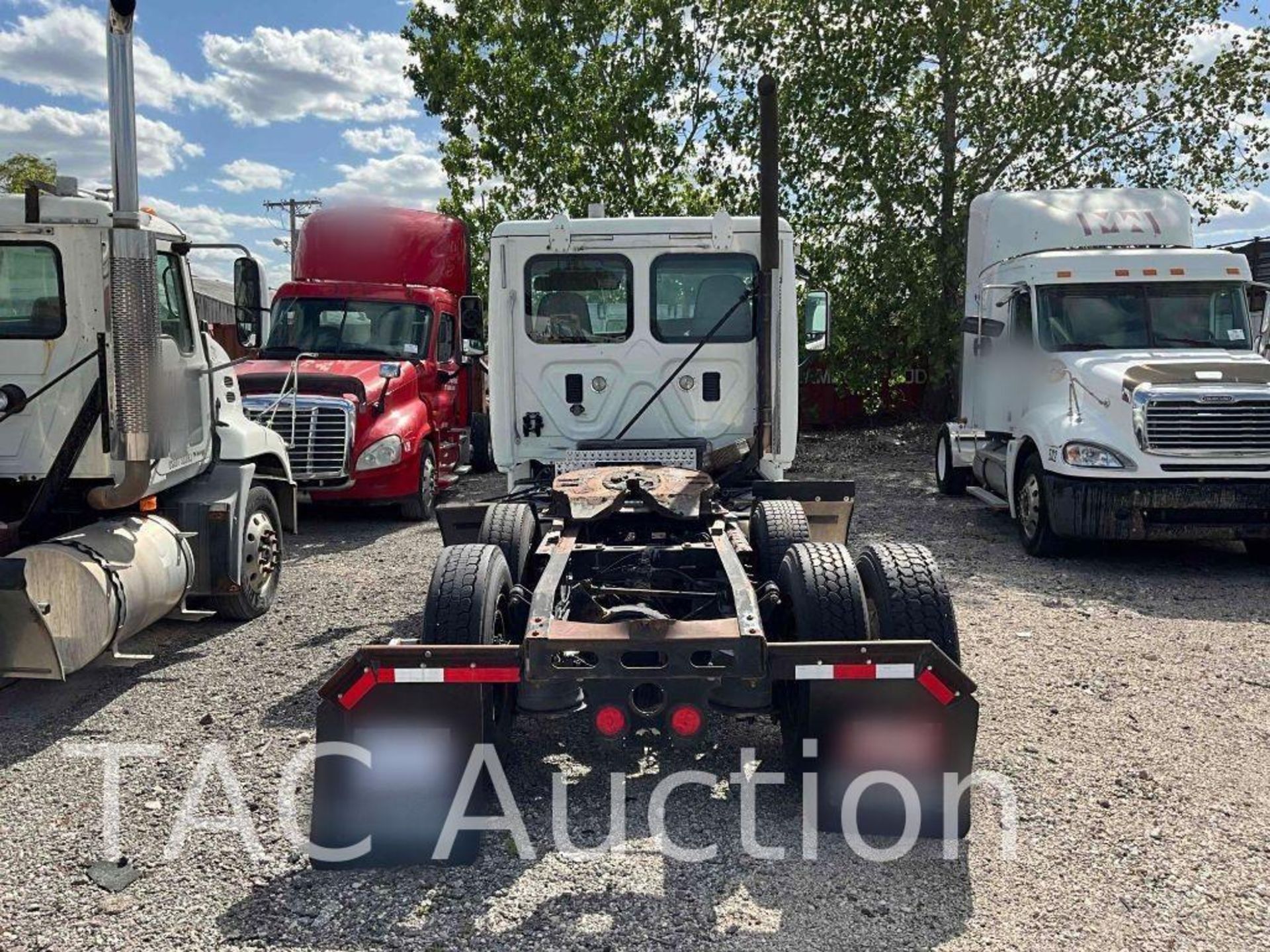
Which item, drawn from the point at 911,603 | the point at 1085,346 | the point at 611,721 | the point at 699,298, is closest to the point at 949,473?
the point at 1085,346

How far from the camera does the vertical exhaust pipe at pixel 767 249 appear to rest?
19.2 ft

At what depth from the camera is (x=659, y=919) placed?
3.35 meters

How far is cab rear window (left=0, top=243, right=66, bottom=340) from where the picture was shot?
18.3 ft

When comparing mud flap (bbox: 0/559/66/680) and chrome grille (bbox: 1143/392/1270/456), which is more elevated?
chrome grille (bbox: 1143/392/1270/456)

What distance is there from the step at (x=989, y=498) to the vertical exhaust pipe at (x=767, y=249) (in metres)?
4.24

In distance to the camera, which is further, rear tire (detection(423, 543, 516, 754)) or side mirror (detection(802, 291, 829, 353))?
side mirror (detection(802, 291, 829, 353))

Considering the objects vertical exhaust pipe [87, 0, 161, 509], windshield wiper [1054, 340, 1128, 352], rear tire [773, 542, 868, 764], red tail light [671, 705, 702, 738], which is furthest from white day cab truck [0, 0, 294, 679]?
windshield wiper [1054, 340, 1128, 352]

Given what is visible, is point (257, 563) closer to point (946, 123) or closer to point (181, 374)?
point (181, 374)

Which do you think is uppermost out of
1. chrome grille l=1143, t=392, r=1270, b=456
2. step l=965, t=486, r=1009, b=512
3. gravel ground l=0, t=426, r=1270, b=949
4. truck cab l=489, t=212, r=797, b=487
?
truck cab l=489, t=212, r=797, b=487

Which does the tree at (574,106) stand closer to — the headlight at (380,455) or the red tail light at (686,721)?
the headlight at (380,455)

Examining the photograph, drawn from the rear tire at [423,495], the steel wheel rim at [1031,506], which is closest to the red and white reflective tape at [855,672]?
the steel wheel rim at [1031,506]

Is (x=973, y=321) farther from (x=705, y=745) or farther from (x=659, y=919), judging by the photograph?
(x=659, y=919)

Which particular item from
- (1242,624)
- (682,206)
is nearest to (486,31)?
(682,206)

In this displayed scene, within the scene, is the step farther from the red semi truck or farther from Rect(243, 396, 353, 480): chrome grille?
Rect(243, 396, 353, 480): chrome grille
